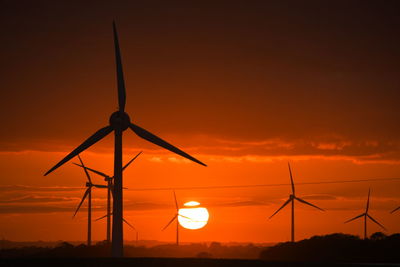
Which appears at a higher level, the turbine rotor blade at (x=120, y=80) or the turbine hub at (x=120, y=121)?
the turbine rotor blade at (x=120, y=80)

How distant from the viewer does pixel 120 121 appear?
364 ft

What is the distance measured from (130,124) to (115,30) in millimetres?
16302

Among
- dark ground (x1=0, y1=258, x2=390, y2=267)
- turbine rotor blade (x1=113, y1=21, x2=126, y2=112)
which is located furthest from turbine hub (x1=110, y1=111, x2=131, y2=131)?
dark ground (x1=0, y1=258, x2=390, y2=267)

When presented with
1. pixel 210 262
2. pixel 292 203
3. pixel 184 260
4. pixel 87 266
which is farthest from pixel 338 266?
pixel 292 203

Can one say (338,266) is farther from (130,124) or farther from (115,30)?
(115,30)

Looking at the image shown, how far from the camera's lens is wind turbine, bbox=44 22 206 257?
339 feet

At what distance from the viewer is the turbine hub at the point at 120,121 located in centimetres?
11081

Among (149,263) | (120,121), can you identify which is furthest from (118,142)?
(149,263)

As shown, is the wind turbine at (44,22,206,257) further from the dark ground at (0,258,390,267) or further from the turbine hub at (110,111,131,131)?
the dark ground at (0,258,390,267)

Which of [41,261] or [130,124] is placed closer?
[41,261]

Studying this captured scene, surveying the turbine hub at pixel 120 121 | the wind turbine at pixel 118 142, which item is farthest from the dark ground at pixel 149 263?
the turbine hub at pixel 120 121

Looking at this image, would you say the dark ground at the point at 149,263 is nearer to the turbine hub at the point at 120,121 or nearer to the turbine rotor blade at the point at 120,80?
the turbine hub at the point at 120,121

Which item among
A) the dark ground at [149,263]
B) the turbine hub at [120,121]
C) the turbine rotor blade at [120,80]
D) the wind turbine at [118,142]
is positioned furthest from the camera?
the turbine rotor blade at [120,80]

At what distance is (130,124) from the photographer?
4454 inches
